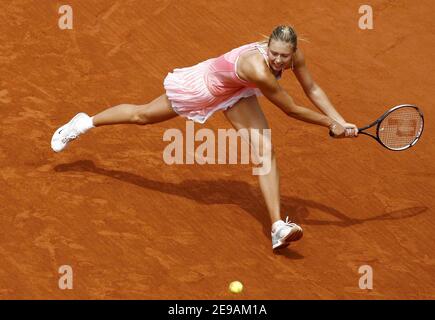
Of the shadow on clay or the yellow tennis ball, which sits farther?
the shadow on clay

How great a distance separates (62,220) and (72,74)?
7.76ft

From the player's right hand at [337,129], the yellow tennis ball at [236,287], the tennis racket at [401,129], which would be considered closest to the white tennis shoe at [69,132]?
the yellow tennis ball at [236,287]

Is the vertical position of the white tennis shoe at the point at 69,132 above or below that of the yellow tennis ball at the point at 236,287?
above

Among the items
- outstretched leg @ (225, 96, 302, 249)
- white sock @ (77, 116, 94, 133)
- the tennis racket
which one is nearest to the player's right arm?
outstretched leg @ (225, 96, 302, 249)

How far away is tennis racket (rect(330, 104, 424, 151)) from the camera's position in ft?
24.8

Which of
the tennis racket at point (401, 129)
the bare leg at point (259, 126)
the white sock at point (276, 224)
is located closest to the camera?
the white sock at point (276, 224)

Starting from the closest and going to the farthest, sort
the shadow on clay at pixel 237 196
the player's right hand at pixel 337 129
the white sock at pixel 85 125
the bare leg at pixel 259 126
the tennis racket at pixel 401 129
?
the player's right hand at pixel 337 129
the bare leg at pixel 259 126
the tennis racket at pixel 401 129
the shadow on clay at pixel 237 196
the white sock at pixel 85 125

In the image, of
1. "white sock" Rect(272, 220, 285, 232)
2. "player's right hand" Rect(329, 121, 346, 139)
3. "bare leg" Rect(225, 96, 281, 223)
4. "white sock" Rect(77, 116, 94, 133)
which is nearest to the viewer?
"player's right hand" Rect(329, 121, 346, 139)

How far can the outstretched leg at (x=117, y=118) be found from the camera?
25.0ft

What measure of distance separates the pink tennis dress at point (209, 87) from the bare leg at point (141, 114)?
11 centimetres

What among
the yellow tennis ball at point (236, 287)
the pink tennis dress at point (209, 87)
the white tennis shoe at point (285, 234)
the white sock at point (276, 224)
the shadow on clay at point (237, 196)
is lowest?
the yellow tennis ball at point (236, 287)

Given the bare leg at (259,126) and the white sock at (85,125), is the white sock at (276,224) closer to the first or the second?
the bare leg at (259,126)

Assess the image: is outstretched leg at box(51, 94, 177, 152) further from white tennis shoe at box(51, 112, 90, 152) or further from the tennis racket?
the tennis racket

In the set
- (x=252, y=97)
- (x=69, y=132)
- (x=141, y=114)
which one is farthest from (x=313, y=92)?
(x=69, y=132)
